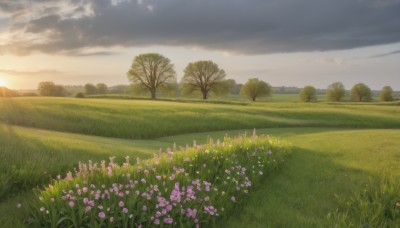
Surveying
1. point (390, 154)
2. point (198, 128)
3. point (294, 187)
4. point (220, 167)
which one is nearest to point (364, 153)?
point (390, 154)

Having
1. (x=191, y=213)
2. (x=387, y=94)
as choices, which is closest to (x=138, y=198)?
(x=191, y=213)

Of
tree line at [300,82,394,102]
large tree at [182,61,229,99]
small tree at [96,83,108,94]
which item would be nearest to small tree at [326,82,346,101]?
tree line at [300,82,394,102]

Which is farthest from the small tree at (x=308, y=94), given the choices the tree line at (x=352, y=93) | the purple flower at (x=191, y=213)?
the purple flower at (x=191, y=213)

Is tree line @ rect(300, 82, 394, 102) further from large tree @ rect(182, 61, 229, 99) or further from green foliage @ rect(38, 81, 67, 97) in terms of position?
green foliage @ rect(38, 81, 67, 97)

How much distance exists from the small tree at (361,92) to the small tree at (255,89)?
31.0 meters

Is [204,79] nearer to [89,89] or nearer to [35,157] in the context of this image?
[89,89]

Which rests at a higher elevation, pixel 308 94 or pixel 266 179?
pixel 308 94

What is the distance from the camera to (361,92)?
4146 inches

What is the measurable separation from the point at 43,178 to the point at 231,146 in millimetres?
5558

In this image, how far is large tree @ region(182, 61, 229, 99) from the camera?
83688mm

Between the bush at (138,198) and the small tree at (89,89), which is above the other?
the small tree at (89,89)

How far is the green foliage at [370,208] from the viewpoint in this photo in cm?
744

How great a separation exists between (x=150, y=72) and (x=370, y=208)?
72.4 m

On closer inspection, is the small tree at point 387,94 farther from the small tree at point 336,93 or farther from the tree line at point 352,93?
the small tree at point 336,93
